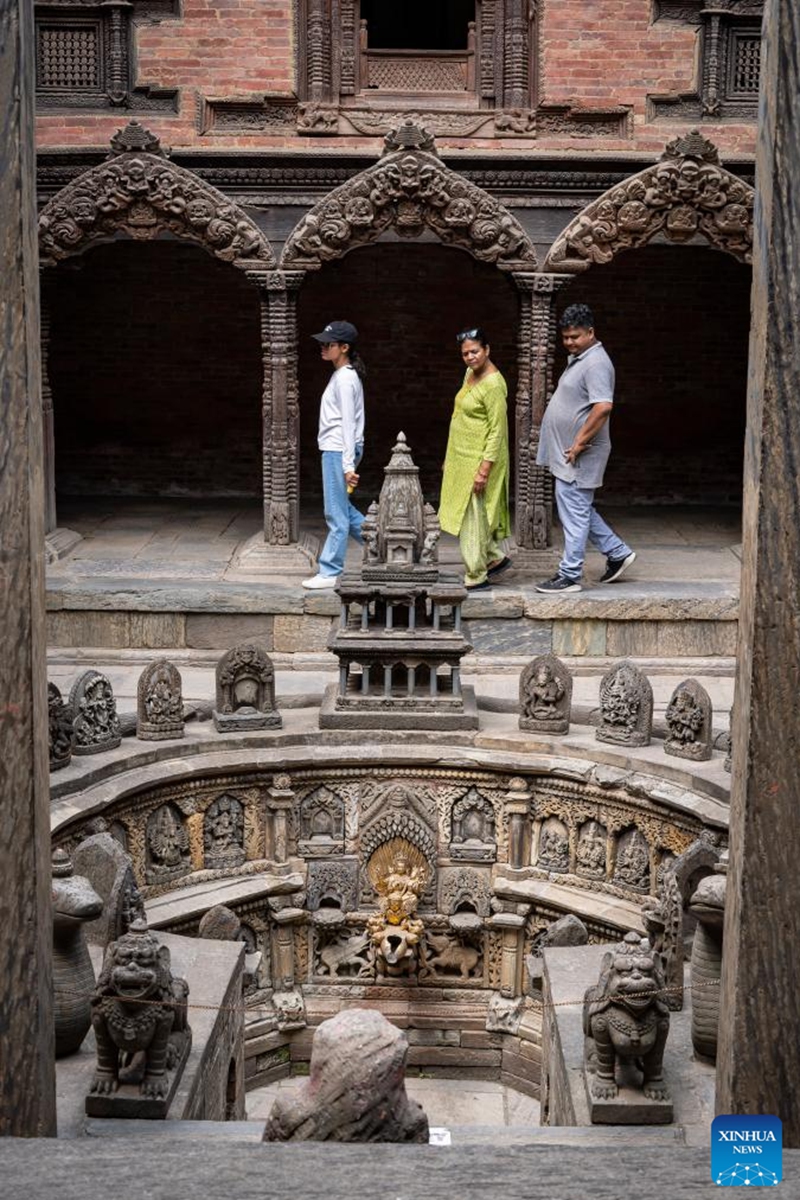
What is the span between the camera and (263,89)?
13195mm

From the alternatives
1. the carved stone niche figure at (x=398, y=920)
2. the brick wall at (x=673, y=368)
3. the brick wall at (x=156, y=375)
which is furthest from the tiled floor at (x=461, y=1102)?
the brick wall at (x=156, y=375)

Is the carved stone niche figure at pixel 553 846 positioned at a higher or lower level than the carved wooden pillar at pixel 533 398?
lower

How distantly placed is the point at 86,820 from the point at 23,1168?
7096 millimetres

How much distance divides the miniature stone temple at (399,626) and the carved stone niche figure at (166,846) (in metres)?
1.10

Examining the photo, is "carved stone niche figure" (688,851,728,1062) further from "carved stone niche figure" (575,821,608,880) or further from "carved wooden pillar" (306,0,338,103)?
"carved wooden pillar" (306,0,338,103)

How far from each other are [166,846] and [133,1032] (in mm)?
3684

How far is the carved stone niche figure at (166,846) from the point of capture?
975 cm

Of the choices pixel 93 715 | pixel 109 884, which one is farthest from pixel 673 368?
pixel 109 884

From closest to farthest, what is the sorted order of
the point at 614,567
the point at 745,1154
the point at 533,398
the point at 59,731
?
the point at 745,1154
the point at 59,731
the point at 614,567
the point at 533,398

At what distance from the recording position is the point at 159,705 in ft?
32.8

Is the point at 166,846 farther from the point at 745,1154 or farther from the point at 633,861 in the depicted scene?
the point at 745,1154

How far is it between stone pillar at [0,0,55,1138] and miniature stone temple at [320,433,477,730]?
7190 millimetres

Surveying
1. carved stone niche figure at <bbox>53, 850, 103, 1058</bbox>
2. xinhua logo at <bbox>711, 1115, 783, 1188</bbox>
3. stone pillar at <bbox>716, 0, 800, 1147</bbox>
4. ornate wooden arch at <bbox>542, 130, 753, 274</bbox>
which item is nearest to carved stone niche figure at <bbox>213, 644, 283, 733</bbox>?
carved stone niche figure at <bbox>53, 850, 103, 1058</bbox>

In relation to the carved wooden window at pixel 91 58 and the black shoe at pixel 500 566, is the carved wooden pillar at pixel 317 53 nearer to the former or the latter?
the carved wooden window at pixel 91 58
